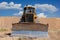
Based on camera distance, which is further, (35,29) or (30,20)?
(30,20)

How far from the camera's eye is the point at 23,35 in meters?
19.8

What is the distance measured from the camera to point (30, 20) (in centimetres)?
2162

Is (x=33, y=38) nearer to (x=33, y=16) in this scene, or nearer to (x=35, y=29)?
(x=35, y=29)

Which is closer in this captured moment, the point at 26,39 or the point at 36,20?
the point at 26,39

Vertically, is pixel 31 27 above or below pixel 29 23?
below

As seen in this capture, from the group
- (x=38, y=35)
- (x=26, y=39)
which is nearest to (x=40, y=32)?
(x=38, y=35)

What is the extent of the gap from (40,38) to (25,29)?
1824 millimetres

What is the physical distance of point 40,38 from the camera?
769 inches

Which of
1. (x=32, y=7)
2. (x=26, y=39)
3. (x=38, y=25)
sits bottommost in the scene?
(x=26, y=39)


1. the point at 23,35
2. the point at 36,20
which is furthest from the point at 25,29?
the point at 36,20

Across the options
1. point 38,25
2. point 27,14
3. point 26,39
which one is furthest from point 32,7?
point 26,39

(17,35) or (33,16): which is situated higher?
(33,16)

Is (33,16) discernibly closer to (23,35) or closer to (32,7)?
(32,7)

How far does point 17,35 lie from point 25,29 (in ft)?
3.36
